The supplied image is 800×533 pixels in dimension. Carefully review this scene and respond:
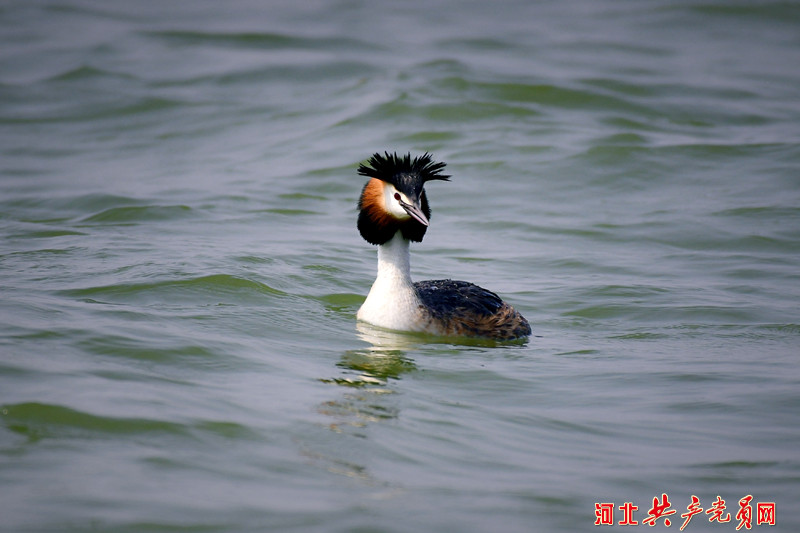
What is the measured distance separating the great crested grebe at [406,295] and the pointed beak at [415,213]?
0.14 meters

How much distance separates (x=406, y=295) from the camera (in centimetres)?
995

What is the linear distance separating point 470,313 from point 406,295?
25.9 inches

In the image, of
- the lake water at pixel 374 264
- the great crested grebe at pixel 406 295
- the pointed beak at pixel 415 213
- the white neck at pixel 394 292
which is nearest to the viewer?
the lake water at pixel 374 264

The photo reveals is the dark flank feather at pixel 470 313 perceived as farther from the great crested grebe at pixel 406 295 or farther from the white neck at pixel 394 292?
the white neck at pixel 394 292

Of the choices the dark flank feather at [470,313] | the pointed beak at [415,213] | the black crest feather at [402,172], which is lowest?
the dark flank feather at [470,313]

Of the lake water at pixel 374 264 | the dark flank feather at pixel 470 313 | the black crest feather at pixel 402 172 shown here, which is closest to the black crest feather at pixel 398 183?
the black crest feather at pixel 402 172

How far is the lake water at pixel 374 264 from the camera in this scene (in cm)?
625

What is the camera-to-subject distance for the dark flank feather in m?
9.97

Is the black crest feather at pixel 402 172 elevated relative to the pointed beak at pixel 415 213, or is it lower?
elevated

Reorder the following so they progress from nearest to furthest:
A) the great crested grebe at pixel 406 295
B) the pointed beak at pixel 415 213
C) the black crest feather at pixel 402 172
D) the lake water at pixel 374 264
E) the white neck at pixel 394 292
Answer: the lake water at pixel 374 264
the pointed beak at pixel 415 213
the black crest feather at pixel 402 172
the great crested grebe at pixel 406 295
the white neck at pixel 394 292

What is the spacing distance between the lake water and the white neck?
12.3 inches

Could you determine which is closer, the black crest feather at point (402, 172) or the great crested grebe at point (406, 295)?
the black crest feather at point (402, 172)

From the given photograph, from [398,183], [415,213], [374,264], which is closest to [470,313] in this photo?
[415,213]

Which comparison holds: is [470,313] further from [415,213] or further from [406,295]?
[415,213]
